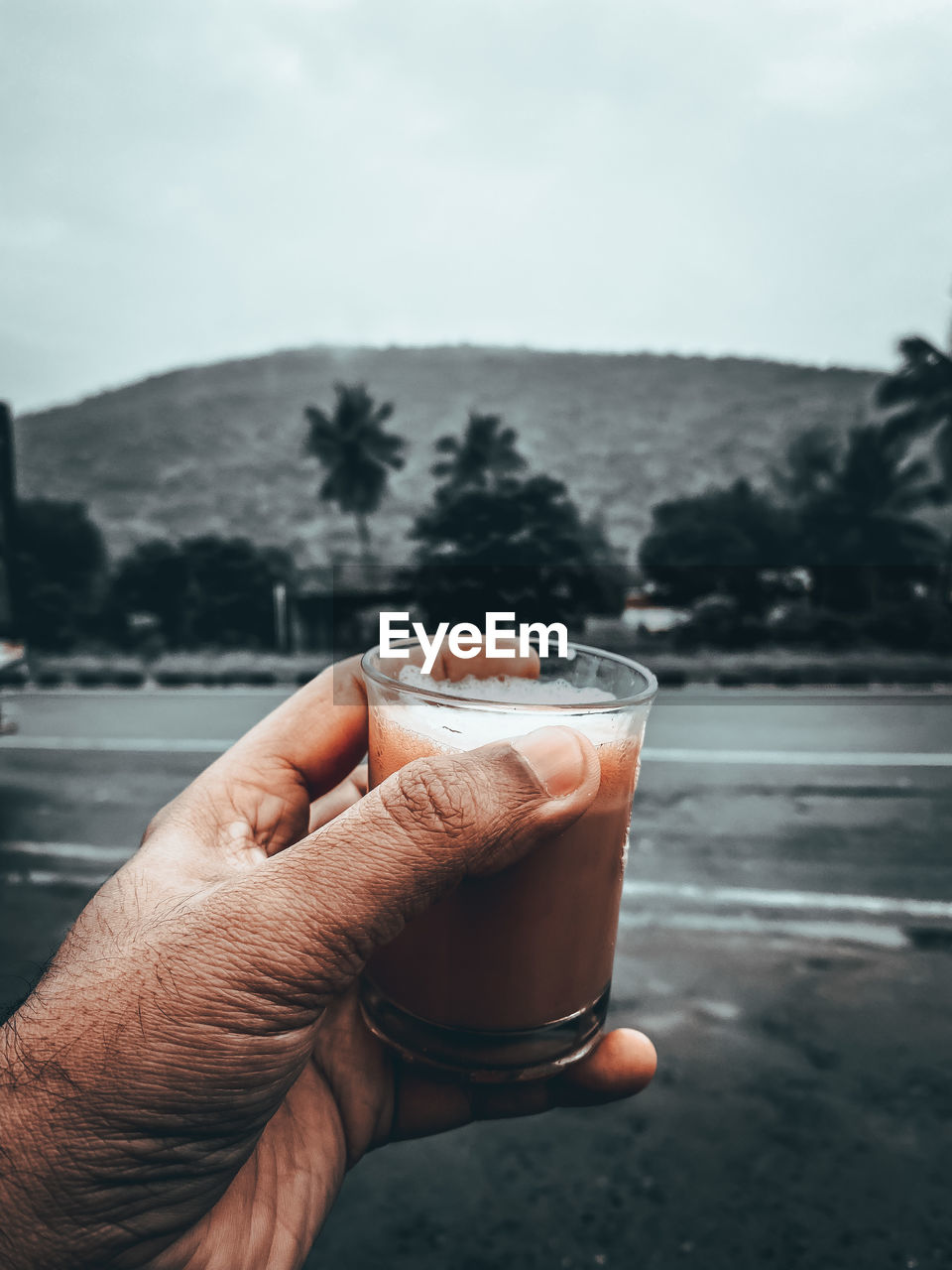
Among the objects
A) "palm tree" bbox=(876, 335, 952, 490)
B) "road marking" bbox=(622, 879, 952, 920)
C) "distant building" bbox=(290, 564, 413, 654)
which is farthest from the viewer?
"palm tree" bbox=(876, 335, 952, 490)

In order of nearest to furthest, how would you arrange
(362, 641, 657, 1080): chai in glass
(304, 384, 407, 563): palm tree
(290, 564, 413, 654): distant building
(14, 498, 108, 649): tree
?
1. (362, 641, 657, 1080): chai in glass
2. (290, 564, 413, 654): distant building
3. (14, 498, 108, 649): tree
4. (304, 384, 407, 563): palm tree

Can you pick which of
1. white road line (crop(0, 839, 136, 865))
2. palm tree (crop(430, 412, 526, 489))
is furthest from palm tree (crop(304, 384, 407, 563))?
white road line (crop(0, 839, 136, 865))

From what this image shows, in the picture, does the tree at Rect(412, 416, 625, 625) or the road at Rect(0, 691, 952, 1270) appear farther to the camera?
the tree at Rect(412, 416, 625, 625)

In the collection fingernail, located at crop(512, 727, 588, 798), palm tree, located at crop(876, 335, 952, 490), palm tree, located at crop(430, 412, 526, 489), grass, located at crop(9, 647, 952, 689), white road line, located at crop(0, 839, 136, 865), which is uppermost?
palm tree, located at crop(876, 335, 952, 490)

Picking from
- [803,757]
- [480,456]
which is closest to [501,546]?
[480,456]

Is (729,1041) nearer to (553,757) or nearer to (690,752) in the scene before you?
(553,757)

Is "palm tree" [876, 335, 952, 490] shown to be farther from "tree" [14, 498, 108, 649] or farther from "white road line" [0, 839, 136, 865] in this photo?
"tree" [14, 498, 108, 649]
